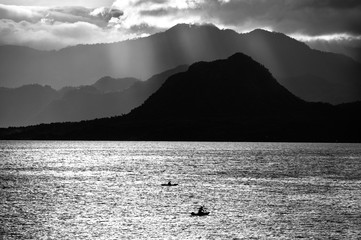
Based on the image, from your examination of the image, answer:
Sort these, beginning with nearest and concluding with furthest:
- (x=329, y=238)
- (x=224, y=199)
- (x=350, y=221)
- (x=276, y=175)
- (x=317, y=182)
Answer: (x=329, y=238) → (x=350, y=221) → (x=224, y=199) → (x=317, y=182) → (x=276, y=175)

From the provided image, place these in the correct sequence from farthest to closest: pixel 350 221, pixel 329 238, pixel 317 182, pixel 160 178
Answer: pixel 160 178, pixel 317 182, pixel 350 221, pixel 329 238

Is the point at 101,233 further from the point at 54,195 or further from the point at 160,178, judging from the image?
the point at 160,178

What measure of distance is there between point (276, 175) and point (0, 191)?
10127 centimetres

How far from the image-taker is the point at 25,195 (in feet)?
429

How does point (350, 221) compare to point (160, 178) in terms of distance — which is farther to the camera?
point (160, 178)

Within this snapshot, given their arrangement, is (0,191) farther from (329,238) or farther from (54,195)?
(329,238)

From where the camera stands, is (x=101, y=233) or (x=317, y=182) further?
(x=317, y=182)

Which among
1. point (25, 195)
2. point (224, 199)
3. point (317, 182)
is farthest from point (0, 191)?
point (317, 182)

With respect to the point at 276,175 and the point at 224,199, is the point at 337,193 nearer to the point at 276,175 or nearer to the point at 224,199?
the point at 224,199

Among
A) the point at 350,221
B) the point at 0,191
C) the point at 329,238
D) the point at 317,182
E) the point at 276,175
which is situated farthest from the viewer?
the point at 276,175

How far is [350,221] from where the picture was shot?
94812 millimetres

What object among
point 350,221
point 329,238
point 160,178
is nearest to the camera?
point 329,238

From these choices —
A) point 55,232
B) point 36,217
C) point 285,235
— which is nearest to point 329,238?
point 285,235

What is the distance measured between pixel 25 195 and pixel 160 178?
61.6 m
